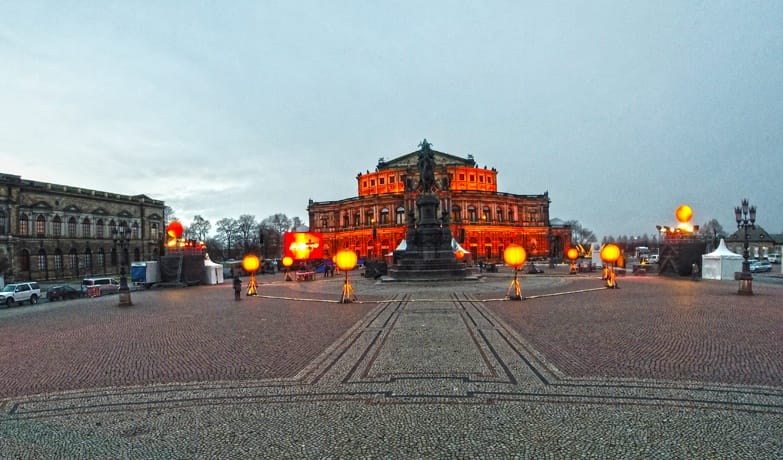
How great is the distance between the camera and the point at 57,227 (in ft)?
194

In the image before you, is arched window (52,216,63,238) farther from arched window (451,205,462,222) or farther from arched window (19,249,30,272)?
arched window (451,205,462,222)

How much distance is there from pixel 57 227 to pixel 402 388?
6979 centimetres

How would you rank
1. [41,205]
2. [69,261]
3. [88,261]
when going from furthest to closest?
[88,261]
[69,261]
[41,205]

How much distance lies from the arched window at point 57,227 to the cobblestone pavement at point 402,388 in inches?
2205

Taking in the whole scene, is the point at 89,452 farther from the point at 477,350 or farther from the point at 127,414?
the point at 477,350

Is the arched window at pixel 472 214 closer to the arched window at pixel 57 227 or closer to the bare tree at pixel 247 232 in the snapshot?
the bare tree at pixel 247 232

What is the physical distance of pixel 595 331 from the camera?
11109 mm

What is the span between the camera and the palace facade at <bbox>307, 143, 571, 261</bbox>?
87.6 m

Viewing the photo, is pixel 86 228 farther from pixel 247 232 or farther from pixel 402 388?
pixel 402 388

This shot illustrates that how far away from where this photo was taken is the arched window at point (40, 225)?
5644cm

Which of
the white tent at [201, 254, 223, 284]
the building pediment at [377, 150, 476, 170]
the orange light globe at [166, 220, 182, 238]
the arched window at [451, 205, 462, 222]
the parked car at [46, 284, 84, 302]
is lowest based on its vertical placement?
the parked car at [46, 284, 84, 302]

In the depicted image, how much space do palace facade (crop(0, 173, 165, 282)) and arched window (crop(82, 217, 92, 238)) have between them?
0.40 ft

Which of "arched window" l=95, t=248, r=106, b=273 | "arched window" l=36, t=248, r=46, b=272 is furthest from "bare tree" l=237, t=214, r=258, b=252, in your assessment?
"arched window" l=36, t=248, r=46, b=272

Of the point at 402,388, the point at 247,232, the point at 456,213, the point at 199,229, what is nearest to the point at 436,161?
the point at 456,213
